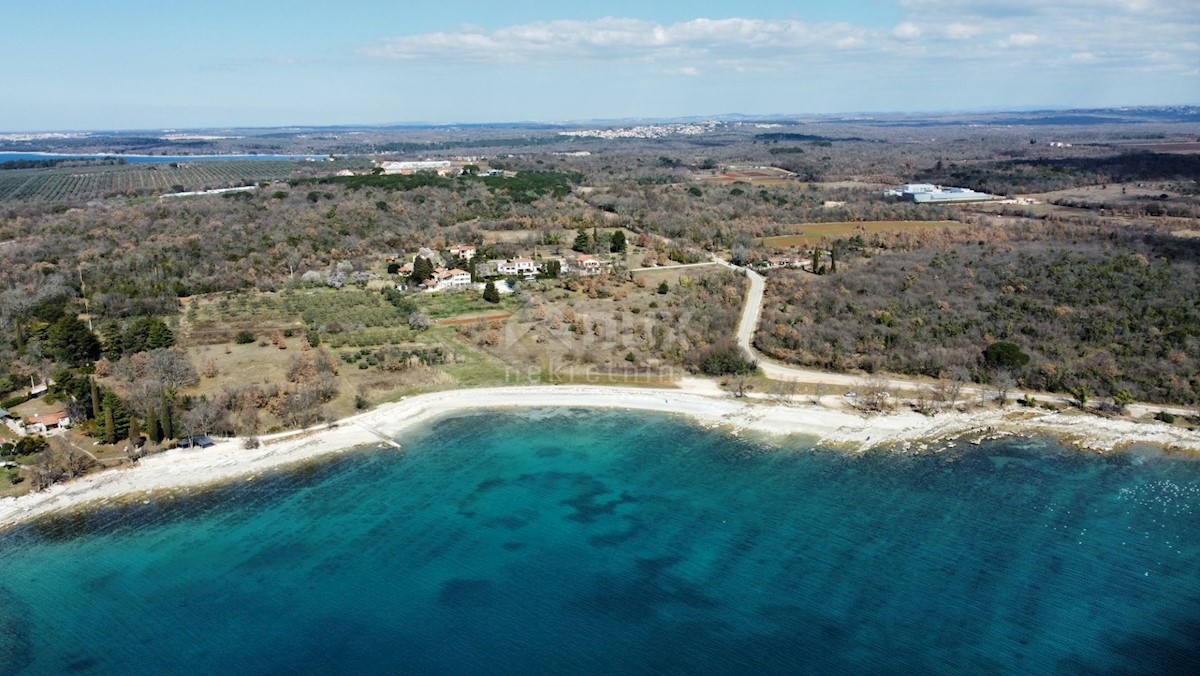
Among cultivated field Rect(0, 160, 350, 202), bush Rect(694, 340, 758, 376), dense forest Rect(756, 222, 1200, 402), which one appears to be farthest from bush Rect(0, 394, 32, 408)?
cultivated field Rect(0, 160, 350, 202)

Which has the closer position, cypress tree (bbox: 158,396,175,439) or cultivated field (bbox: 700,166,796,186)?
cypress tree (bbox: 158,396,175,439)

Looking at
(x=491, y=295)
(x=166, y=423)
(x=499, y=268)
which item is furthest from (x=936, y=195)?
(x=166, y=423)

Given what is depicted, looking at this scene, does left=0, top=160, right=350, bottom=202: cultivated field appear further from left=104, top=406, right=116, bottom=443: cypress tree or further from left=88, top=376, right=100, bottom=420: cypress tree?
left=104, top=406, right=116, bottom=443: cypress tree

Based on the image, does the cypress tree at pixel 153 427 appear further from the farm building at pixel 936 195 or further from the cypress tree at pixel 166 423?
the farm building at pixel 936 195

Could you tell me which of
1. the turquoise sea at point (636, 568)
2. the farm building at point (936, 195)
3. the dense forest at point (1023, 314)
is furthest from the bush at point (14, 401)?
the farm building at point (936, 195)

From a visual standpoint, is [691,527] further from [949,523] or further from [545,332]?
[545,332]

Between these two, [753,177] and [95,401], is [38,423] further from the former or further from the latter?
[753,177]

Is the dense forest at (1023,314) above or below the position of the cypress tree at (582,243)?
below
